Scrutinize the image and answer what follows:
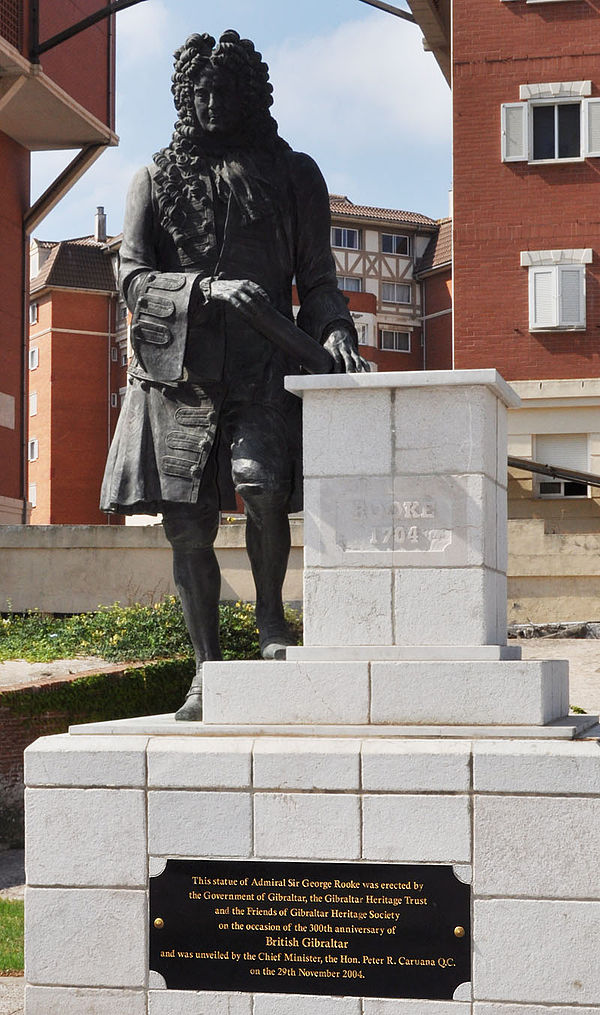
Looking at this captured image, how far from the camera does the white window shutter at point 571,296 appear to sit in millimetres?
25562

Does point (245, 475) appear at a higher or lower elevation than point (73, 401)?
lower

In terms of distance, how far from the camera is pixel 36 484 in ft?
166

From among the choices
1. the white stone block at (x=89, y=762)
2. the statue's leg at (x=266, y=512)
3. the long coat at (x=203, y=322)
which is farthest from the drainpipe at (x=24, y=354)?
the white stone block at (x=89, y=762)

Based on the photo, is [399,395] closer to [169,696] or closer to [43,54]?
[169,696]

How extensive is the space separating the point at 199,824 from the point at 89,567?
13.9m

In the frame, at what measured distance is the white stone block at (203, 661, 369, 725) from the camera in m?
5.08

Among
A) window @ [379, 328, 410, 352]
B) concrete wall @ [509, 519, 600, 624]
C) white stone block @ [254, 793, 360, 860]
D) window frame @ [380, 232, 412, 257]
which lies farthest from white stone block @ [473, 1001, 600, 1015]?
window frame @ [380, 232, 412, 257]

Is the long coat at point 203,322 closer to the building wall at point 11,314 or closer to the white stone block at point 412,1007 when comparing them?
the white stone block at point 412,1007

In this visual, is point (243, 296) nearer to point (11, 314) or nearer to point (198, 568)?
point (198, 568)

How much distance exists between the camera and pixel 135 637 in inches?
510

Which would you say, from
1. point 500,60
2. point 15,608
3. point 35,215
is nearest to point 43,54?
point 35,215

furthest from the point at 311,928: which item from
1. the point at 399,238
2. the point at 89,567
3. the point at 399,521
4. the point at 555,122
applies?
the point at 399,238

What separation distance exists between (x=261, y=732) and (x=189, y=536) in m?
1.18

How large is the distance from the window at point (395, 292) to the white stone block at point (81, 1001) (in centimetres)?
4683
